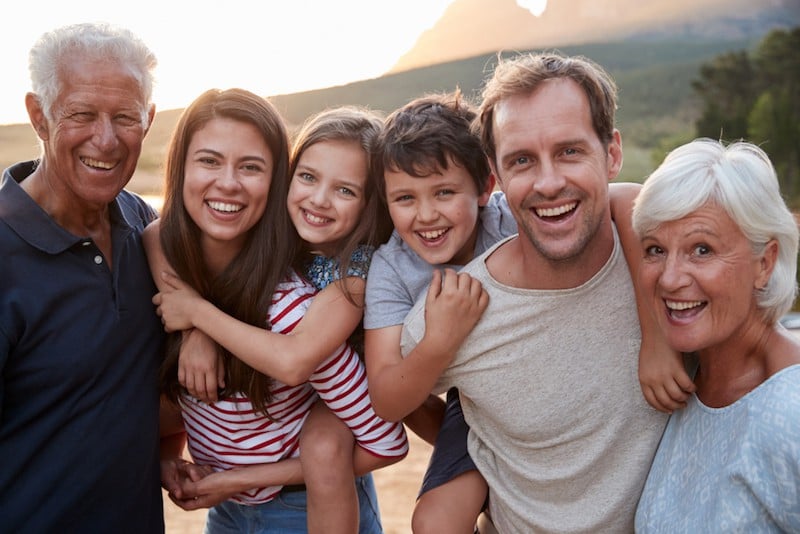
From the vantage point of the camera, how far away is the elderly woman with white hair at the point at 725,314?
6.18 feet

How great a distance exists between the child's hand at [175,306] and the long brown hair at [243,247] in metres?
0.06

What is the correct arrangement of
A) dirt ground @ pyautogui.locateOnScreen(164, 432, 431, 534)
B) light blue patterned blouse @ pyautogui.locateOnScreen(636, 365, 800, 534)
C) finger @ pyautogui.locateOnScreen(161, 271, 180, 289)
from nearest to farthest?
1. light blue patterned blouse @ pyautogui.locateOnScreen(636, 365, 800, 534)
2. finger @ pyautogui.locateOnScreen(161, 271, 180, 289)
3. dirt ground @ pyautogui.locateOnScreen(164, 432, 431, 534)

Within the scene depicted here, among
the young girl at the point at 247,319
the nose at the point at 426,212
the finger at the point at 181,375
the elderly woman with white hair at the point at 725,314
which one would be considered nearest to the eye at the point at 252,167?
the young girl at the point at 247,319

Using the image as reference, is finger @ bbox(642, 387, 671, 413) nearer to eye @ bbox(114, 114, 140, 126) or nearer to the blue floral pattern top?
the blue floral pattern top

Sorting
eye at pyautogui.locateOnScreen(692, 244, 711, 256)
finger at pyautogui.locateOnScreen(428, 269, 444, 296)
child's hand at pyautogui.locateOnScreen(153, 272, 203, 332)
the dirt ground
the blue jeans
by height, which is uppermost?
eye at pyautogui.locateOnScreen(692, 244, 711, 256)

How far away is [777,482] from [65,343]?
1842 millimetres

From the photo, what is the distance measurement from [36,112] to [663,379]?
1.91m

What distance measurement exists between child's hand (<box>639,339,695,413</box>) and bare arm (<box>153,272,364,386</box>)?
0.90 metres

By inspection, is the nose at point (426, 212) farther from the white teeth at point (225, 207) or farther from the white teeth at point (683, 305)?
the white teeth at point (683, 305)

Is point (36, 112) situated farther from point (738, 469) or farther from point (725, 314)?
point (738, 469)

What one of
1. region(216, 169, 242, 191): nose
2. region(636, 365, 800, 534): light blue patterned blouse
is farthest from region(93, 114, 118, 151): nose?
region(636, 365, 800, 534): light blue patterned blouse

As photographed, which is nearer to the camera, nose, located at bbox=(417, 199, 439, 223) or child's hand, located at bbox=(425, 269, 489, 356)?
child's hand, located at bbox=(425, 269, 489, 356)

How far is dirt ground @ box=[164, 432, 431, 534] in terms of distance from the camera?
19.5 ft

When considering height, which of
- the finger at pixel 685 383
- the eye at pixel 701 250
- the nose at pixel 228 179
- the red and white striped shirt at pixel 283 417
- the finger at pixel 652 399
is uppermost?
the nose at pixel 228 179
